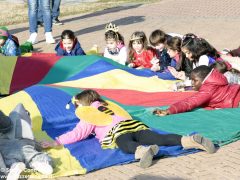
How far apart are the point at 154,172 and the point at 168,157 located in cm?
35

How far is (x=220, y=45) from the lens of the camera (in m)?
8.93

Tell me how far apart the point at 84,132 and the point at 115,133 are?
0.31m

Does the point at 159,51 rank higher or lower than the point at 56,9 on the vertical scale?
higher

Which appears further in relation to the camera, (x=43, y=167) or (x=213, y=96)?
(x=213, y=96)

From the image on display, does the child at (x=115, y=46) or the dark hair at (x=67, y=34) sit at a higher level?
the dark hair at (x=67, y=34)

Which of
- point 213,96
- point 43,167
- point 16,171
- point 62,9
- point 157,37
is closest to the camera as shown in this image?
point 16,171

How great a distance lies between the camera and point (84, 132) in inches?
180

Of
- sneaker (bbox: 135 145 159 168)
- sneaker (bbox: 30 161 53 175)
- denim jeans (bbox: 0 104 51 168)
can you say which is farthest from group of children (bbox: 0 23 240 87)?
sneaker (bbox: 30 161 53 175)

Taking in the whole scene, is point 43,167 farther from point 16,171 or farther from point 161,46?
point 161,46

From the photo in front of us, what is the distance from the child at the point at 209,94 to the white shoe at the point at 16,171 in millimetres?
1735

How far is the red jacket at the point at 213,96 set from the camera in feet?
17.3

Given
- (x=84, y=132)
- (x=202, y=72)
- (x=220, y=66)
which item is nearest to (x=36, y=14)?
(x=220, y=66)

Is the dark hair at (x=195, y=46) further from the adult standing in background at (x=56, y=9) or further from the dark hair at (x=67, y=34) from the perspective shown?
the adult standing in background at (x=56, y=9)

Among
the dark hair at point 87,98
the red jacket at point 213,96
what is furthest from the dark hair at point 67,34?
the dark hair at point 87,98
